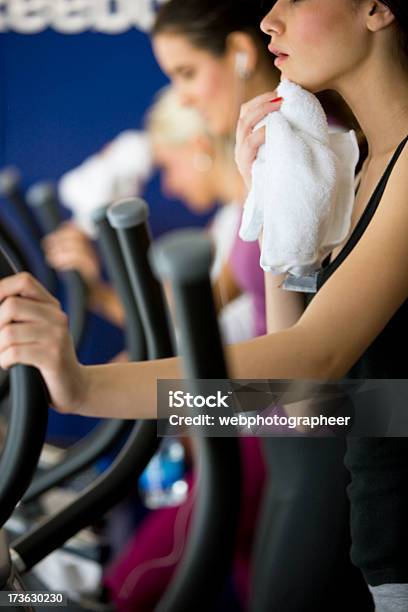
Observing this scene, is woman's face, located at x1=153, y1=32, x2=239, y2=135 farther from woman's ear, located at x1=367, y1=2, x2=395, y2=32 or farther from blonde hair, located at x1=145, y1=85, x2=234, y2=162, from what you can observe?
woman's ear, located at x1=367, y1=2, x2=395, y2=32

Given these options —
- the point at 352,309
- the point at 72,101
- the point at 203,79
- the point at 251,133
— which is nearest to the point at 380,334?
the point at 352,309

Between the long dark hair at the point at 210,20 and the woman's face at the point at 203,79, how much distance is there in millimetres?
11

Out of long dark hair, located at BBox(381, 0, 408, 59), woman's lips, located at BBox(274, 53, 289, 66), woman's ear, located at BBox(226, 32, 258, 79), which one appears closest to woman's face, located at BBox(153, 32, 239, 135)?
woman's ear, located at BBox(226, 32, 258, 79)

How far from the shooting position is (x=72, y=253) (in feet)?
4.78

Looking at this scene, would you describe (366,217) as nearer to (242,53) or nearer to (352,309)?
(352,309)

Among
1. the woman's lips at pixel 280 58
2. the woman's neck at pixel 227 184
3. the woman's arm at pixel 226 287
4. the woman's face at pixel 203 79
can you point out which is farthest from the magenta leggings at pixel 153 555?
the woman's lips at pixel 280 58

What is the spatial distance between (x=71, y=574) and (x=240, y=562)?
56cm

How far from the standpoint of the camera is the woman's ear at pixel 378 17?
885 millimetres

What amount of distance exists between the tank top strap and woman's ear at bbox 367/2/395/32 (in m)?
0.11

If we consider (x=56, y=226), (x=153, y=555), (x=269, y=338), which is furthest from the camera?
(x=153, y=555)

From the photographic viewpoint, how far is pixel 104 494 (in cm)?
97

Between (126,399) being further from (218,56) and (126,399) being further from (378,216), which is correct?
(218,56)

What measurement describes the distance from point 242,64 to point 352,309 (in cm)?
40

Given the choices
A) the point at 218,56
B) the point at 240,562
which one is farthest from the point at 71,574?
the point at 218,56
